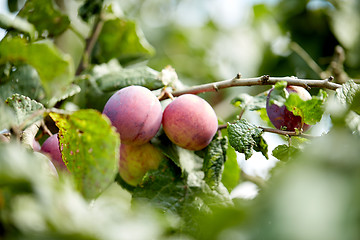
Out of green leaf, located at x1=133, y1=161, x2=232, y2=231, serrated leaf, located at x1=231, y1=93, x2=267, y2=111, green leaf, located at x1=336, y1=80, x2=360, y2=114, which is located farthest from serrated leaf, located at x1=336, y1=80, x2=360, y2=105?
green leaf, located at x1=133, y1=161, x2=232, y2=231

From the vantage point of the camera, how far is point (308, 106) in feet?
2.58

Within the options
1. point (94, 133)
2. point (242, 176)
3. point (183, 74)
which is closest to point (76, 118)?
point (94, 133)

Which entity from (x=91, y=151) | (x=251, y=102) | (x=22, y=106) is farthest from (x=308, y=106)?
(x=22, y=106)

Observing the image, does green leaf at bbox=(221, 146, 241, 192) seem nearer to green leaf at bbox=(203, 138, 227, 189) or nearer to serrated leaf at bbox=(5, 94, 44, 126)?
green leaf at bbox=(203, 138, 227, 189)

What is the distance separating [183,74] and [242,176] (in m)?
0.75

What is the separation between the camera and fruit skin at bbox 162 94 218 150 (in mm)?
858

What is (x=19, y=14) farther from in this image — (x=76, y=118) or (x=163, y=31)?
(x=163, y=31)

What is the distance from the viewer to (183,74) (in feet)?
6.72

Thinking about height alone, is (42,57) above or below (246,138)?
above

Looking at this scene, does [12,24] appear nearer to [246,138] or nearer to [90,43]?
[90,43]

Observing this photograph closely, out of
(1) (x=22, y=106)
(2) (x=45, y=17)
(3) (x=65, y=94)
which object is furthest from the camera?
(2) (x=45, y=17)

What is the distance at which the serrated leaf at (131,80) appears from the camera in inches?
39.5

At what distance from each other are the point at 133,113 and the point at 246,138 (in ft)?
0.79

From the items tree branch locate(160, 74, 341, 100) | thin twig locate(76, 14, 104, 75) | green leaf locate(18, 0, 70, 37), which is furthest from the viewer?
thin twig locate(76, 14, 104, 75)
